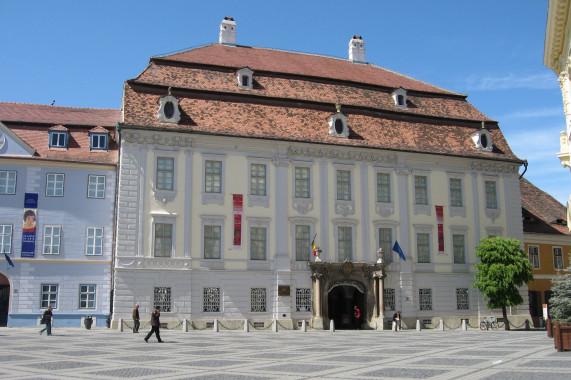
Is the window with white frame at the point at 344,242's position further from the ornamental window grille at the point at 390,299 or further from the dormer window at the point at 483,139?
the dormer window at the point at 483,139

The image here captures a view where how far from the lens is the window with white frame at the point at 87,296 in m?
34.0

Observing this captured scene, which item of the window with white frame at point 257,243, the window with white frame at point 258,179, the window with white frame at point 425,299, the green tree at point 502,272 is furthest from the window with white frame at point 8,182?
the green tree at point 502,272

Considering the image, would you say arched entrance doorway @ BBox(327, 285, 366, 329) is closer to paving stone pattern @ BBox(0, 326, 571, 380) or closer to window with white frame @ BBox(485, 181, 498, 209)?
window with white frame @ BBox(485, 181, 498, 209)

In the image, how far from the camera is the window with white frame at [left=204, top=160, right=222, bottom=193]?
34031 millimetres

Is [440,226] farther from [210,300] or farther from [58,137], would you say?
[58,137]

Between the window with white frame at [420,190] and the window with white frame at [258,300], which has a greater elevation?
the window with white frame at [420,190]

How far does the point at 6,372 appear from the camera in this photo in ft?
46.3

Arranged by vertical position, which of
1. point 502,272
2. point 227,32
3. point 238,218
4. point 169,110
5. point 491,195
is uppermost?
point 227,32

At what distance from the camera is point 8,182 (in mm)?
33969

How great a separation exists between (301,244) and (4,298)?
654 inches

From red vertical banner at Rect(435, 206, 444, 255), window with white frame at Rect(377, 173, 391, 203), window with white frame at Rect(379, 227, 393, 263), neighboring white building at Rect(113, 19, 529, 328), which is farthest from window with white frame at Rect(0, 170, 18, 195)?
red vertical banner at Rect(435, 206, 444, 255)

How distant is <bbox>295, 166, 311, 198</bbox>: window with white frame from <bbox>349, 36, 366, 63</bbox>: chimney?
14.2m

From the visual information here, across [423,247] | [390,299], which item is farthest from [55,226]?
[423,247]

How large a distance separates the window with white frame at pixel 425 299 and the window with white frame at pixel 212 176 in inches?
528
